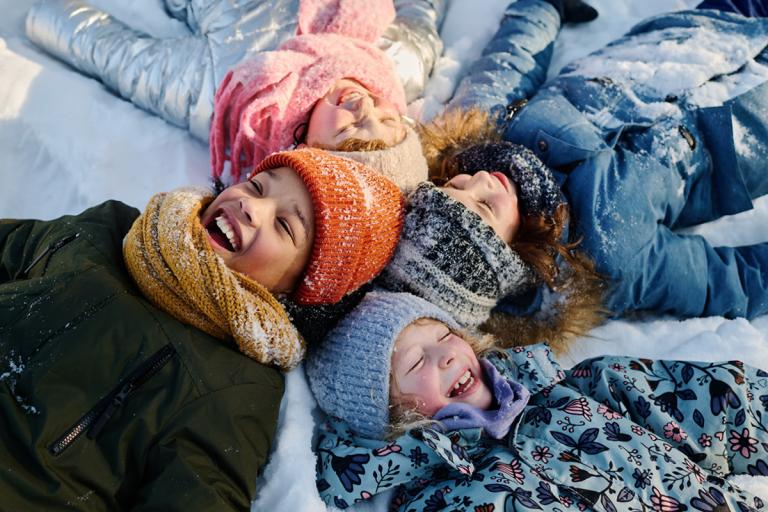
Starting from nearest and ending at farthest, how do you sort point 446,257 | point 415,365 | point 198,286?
point 198,286, point 415,365, point 446,257

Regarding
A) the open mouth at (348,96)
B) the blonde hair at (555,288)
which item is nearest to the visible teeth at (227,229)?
the open mouth at (348,96)

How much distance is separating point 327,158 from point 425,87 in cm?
97

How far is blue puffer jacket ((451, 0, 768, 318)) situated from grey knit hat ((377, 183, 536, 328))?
0.35 meters

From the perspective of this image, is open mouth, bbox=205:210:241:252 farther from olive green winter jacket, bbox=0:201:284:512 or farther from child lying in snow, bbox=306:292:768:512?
child lying in snow, bbox=306:292:768:512

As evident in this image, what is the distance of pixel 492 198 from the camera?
1653 millimetres

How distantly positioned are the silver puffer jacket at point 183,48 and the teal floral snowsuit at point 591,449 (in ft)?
3.79

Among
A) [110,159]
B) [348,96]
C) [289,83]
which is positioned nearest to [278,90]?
[289,83]

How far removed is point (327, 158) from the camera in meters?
1.42

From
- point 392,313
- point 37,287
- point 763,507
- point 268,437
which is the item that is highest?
point 37,287

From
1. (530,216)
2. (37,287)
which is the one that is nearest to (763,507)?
(530,216)

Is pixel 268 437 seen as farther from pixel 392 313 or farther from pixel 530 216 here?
pixel 530 216

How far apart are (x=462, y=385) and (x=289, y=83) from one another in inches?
39.5

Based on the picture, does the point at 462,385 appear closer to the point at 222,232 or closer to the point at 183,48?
the point at 222,232

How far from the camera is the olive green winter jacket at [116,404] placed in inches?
41.2
